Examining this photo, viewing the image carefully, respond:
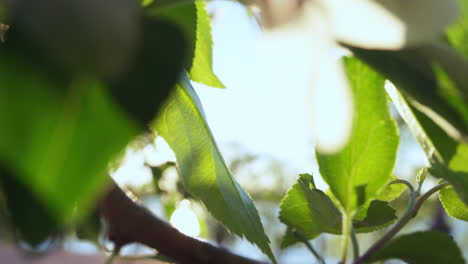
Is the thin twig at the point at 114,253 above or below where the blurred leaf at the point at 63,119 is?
below

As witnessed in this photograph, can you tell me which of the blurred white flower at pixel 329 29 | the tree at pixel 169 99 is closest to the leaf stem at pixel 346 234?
the tree at pixel 169 99

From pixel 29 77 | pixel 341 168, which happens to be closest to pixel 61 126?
pixel 29 77

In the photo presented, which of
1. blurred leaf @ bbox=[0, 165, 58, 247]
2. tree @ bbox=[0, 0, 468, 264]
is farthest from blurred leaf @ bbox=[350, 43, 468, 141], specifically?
blurred leaf @ bbox=[0, 165, 58, 247]

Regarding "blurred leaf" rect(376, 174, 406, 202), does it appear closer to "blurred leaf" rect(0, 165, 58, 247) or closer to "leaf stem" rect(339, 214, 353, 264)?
"leaf stem" rect(339, 214, 353, 264)

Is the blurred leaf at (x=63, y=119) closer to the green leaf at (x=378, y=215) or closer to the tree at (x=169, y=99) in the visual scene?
the tree at (x=169, y=99)

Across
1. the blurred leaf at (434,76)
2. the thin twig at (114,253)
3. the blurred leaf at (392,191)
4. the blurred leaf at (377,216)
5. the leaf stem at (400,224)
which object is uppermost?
the blurred leaf at (434,76)

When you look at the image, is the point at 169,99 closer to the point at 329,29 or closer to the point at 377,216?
the point at 329,29
